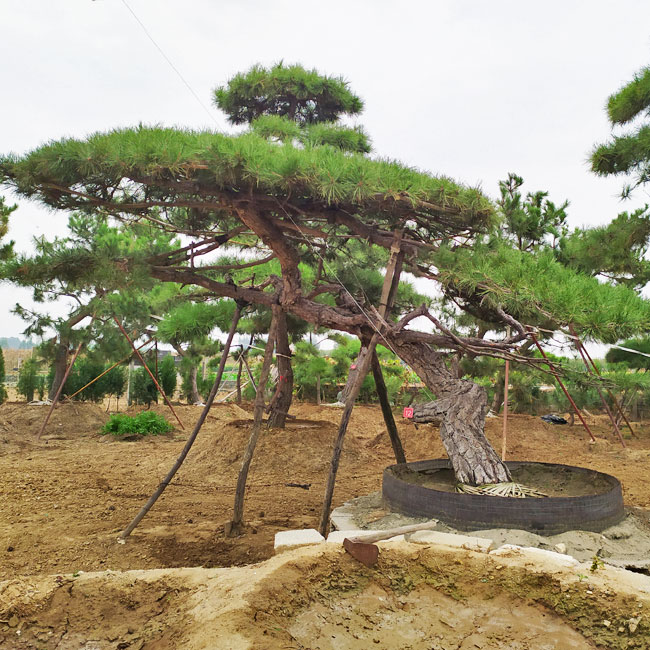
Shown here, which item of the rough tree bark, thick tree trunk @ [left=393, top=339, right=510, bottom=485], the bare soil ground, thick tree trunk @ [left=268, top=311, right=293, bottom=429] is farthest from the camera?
the rough tree bark

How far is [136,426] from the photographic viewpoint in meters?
10.1

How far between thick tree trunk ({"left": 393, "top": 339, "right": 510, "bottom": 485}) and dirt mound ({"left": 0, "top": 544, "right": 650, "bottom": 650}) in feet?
4.89

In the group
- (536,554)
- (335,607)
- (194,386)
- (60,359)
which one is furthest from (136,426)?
(536,554)

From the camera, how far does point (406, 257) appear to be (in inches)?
197

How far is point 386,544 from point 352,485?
3560 mm

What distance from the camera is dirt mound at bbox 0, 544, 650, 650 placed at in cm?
227

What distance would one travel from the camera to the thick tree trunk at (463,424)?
4.33 m

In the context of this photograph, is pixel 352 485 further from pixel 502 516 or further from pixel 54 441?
pixel 54 441

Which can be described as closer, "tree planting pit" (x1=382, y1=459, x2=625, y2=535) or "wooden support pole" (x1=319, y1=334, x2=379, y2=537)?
"tree planting pit" (x1=382, y1=459, x2=625, y2=535)

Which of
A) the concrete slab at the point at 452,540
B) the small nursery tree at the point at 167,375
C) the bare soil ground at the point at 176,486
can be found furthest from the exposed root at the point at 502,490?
the small nursery tree at the point at 167,375

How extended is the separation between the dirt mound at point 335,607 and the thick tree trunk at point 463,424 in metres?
1.49

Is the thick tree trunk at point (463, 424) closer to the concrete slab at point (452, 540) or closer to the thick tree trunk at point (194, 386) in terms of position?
the concrete slab at point (452, 540)

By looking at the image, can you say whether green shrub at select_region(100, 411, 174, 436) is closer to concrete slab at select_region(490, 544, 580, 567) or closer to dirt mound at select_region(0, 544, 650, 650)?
dirt mound at select_region(0, 544, 650, 650)

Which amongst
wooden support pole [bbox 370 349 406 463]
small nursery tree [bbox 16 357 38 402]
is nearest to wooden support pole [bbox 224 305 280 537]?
wooden support pole [bbox 370 349 406 463]
